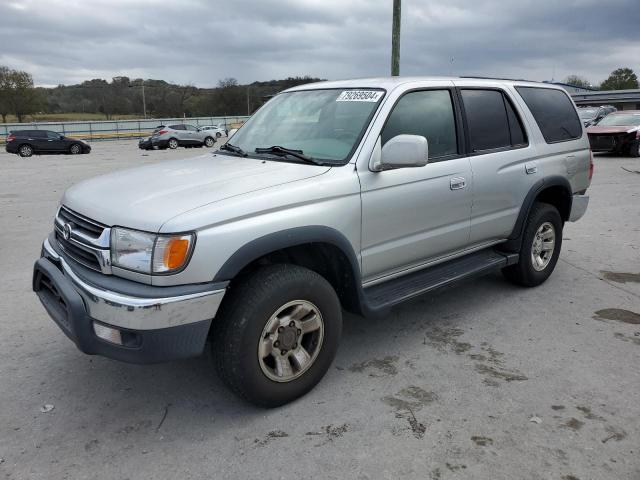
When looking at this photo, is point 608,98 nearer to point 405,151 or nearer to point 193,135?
point 193,135

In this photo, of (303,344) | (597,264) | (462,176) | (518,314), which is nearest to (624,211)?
(597,264)

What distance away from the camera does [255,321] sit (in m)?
2.72

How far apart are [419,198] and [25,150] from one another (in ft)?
94.2

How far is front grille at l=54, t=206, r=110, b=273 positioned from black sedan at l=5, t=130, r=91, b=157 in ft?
91.0

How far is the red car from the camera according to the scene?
17.6 m

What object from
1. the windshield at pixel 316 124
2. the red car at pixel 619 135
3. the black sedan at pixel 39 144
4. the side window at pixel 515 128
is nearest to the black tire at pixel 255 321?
the windshield at pixel 316 124

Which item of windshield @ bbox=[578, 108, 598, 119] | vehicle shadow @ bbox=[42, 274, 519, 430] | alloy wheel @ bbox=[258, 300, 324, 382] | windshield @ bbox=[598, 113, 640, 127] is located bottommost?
vehicle shadow @ bbox=[42, 274, 519, 430]

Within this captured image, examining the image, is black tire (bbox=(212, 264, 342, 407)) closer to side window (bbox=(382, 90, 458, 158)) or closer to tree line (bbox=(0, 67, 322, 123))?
side window (bbox=(382, 90, 458, 158))

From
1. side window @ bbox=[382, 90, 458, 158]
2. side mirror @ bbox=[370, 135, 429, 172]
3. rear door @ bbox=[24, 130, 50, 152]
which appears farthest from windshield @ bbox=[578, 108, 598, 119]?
rear door @ bbox=[24, 130, 50, 152]

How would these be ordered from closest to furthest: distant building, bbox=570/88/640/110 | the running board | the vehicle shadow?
1. the vehicle shadow
2. the running board
3. distant building, bbox=570/88/640/110

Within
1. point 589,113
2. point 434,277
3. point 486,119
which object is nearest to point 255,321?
point 434,277

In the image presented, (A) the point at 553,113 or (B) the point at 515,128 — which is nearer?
(B) the point at 515,128

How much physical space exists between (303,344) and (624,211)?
7761mm

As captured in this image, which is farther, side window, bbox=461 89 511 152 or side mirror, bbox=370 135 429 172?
→ side window, bbox=461 89 511 152
